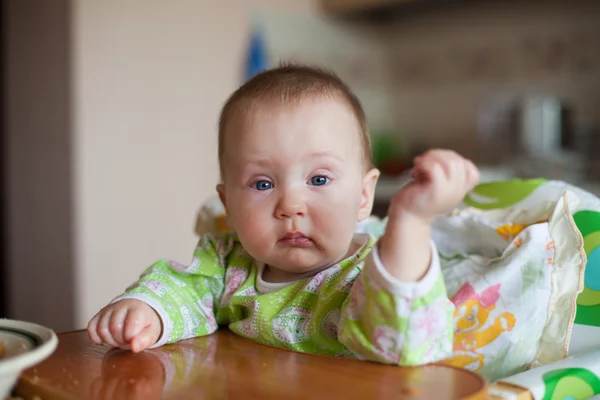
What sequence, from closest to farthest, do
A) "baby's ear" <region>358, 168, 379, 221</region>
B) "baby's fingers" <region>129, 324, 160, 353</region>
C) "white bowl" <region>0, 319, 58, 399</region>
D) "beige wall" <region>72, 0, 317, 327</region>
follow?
"white bowl" <region>0, 319, 58, 399</region>
"baby's fingers" <region>129, 324, 160, 353</region>
"baby's ear" <region>358, 168, 379, 221</region>
"beige wall" <region>72, 0, 317, 327</region>

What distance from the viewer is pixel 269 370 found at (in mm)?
740

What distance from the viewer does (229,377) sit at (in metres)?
0.72

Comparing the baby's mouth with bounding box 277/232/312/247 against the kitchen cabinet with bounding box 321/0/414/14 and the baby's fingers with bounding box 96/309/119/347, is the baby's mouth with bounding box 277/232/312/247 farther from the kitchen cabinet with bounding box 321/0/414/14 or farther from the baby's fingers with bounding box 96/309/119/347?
the kitchen cabinet with bounding box 321/0/414/14

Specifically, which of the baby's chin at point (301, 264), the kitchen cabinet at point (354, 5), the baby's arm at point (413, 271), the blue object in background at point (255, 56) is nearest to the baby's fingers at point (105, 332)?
the baby's chin at point (301, 264)

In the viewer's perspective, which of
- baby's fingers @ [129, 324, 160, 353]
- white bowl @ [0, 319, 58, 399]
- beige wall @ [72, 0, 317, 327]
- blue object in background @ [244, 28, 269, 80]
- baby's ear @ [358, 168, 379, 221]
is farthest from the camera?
blue object in background @ [244, 28, 269, 80]

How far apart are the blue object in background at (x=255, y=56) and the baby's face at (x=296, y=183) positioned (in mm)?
2053

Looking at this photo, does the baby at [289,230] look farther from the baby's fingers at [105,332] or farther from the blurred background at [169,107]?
the blurred background at [169,107]

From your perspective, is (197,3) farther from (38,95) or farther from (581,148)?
(581,148)

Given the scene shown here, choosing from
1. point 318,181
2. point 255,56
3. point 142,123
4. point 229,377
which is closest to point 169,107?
point 142,123

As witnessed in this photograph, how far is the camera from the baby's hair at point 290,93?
89cm

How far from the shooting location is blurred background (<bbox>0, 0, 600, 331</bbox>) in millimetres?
2578

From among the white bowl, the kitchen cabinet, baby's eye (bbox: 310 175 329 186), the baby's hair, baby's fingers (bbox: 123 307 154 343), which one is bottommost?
baby's fingers (bbox: 123 307 154 343)

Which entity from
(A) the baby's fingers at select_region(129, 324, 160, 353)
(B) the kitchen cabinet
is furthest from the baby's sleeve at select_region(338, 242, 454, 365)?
(B) the kitchen cabinet

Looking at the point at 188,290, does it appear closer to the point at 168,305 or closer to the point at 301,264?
the point at 168,305
